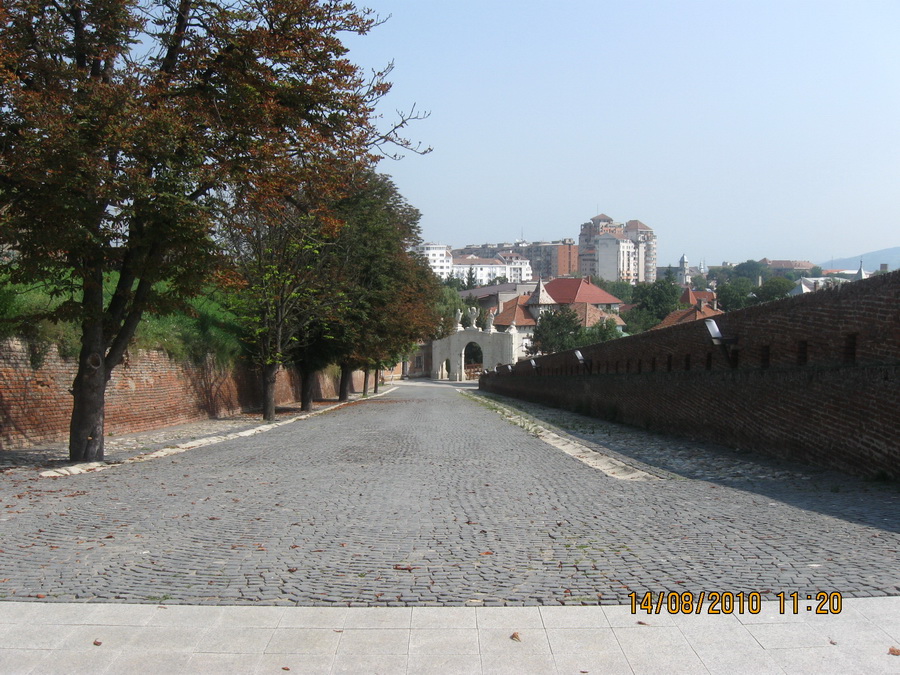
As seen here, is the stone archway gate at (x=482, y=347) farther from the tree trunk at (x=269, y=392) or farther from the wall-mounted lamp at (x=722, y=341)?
the wall-mounted lamp at (x=722, y=341)

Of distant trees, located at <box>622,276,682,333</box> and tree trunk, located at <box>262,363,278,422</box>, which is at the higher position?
distant trees, located at <box>622,276,682,333</box>

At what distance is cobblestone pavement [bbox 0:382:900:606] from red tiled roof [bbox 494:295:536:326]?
413ft

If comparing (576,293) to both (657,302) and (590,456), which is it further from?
(590,456)

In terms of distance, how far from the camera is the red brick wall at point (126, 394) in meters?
16.0

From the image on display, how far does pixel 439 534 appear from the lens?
748 centimetres

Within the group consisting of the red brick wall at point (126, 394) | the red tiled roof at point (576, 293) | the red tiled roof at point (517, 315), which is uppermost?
the red tiled roof at point (576, 293)

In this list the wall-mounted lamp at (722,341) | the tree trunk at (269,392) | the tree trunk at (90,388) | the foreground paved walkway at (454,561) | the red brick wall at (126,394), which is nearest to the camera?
the foreground paved walkway at (454,561)

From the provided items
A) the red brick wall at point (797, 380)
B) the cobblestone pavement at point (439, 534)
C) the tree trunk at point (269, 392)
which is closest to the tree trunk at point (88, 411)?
the cobblestone pavement at point (439, 534)

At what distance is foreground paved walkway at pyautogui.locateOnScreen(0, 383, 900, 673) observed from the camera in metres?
4.80

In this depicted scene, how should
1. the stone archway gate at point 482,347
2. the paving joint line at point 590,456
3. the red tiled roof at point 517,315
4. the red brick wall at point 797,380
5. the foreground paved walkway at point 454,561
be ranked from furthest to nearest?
the red tiled roof at point 517,315, the stone archway gate at point 482,347, the paving joint line at point 590,456, the red brick wall at point 797,380, the foreground paved walkway at point 454,561

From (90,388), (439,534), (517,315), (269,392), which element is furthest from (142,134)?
(517,315)

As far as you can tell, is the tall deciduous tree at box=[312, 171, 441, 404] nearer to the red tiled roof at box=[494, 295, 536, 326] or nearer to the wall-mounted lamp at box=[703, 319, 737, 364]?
the wall-mounted lamp at box=[703, 319, 737, 364]

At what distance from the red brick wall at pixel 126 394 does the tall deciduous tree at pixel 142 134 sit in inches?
111

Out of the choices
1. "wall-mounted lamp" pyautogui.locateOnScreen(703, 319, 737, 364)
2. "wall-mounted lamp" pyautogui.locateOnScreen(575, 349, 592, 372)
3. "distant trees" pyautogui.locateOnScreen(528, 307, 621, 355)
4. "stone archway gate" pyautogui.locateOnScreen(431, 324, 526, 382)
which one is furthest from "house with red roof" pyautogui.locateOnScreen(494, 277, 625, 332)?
"wall-mounted lamp" pyautogui.locateOnScreen(703, 319, 737, 364)
